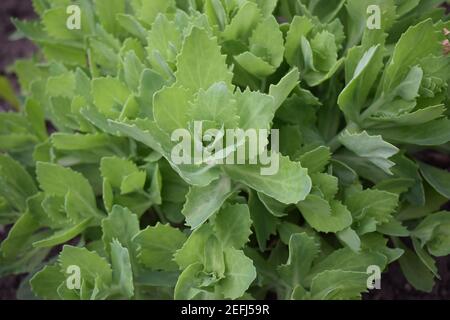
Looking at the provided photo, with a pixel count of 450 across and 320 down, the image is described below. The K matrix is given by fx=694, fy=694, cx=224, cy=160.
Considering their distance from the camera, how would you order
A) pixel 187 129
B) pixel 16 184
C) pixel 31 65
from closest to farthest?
pixel 187 129 → pixel 16 184 → pixel 31 65

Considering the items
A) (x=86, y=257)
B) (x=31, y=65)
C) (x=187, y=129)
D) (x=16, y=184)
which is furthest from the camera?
(x=31, y=65)

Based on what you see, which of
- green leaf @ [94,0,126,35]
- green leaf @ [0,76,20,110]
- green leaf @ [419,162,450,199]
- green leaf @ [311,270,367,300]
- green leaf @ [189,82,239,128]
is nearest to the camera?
green leaf @ [189,82,239,128]

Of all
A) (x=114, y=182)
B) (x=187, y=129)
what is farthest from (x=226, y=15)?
(x=114, y=182)

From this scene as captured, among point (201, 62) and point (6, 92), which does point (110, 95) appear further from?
point (6, 92)

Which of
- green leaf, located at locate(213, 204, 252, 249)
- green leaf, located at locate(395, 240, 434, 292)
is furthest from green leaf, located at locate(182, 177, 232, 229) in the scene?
green leaf, located at locate(395, 240, 434, 292)

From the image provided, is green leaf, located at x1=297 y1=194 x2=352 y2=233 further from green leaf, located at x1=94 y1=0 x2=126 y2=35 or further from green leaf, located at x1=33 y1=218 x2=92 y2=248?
green leaf, located at x1=94 y1=0 x2=126 y2=35

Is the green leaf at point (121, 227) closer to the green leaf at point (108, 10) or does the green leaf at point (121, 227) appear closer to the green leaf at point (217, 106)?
the green leaf at point (217, 106)

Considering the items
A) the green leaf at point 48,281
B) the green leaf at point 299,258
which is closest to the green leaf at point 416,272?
the green leaf at point 299,258
